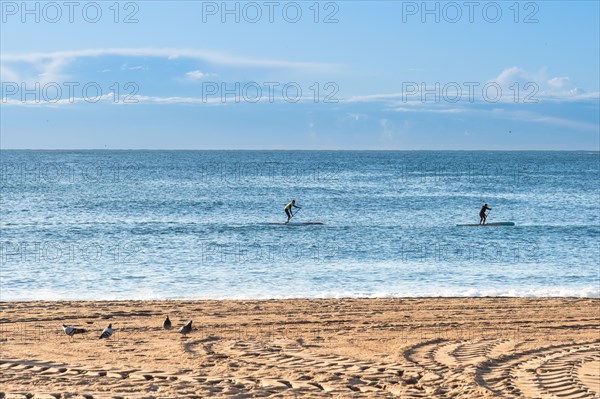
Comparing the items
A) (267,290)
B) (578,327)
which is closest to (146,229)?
(267,290)

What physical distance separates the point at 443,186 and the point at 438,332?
6673 centimetres

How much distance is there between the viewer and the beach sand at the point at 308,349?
10695 mm

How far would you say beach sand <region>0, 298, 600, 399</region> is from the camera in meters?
10.7

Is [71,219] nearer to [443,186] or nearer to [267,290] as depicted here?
[267,290]

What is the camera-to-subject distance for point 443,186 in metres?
81.0

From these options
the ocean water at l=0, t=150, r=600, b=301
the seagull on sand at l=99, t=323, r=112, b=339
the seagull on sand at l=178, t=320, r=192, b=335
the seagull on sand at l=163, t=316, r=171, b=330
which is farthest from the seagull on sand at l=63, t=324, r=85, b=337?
the ocean water at l=0, t=150, r=600, b=301

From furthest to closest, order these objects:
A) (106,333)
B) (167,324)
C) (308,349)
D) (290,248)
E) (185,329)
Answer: (290,248), (167,324), (185,329), (106,333), (308,349)

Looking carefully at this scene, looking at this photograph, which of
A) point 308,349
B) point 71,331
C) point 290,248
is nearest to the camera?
point 308,349

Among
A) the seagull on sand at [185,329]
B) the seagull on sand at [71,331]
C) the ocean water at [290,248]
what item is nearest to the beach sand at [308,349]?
the seagull on sand at [71,331]

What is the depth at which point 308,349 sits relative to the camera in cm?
1360

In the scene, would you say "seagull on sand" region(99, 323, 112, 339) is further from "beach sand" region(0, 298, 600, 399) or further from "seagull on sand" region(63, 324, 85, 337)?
"seagull on sand" region(63, 324, 85, 337)

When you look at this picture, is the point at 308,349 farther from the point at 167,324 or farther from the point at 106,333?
the point at 106,333

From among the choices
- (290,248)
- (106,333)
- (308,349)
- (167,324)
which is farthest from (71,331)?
(290,248)

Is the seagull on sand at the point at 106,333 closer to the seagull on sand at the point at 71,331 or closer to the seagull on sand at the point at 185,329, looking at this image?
the seagull on sand at the point at 71,331
